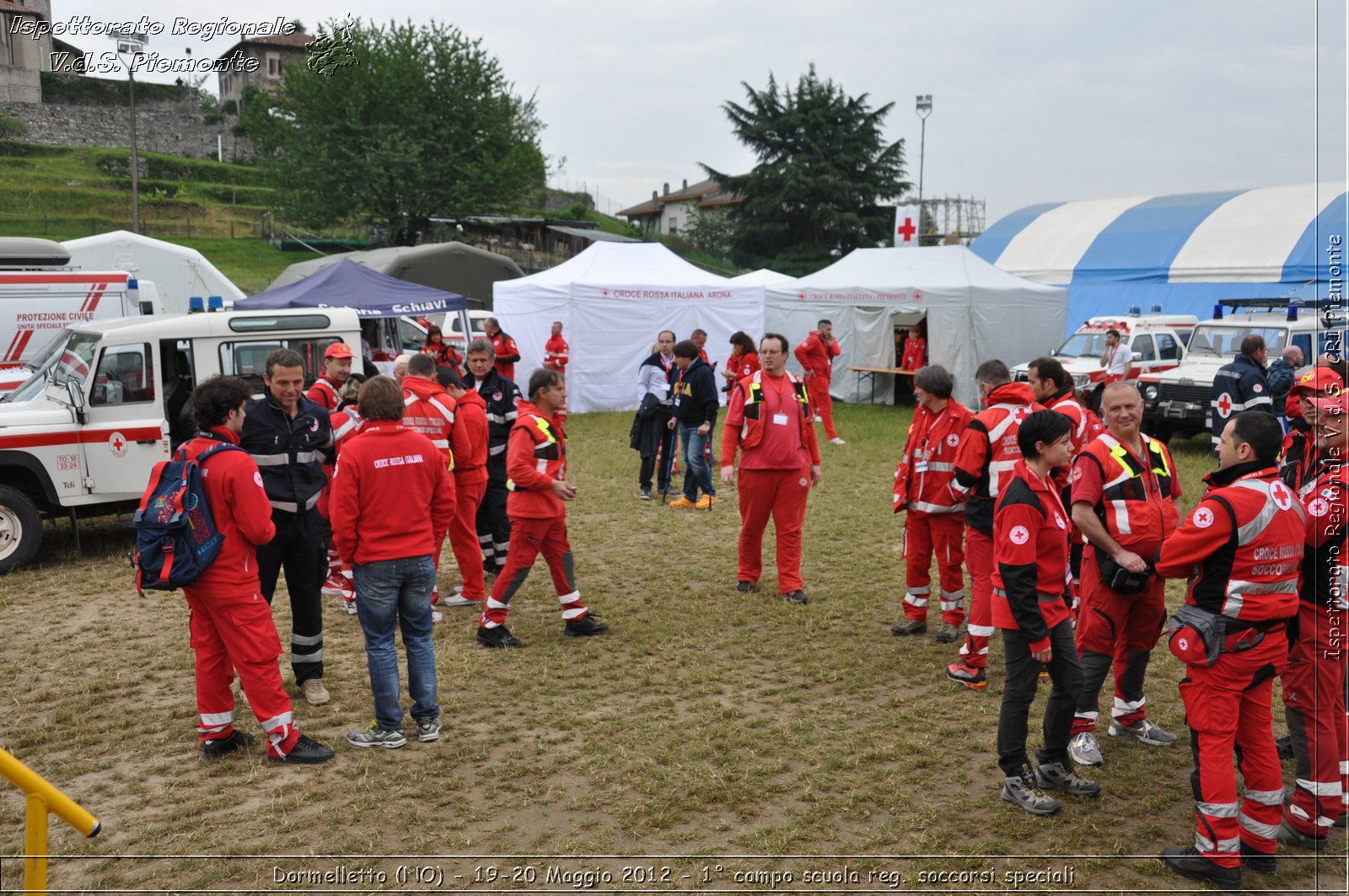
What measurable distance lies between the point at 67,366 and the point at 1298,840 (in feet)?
31.8

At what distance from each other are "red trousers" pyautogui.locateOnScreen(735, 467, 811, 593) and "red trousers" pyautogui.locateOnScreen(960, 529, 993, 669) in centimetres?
176

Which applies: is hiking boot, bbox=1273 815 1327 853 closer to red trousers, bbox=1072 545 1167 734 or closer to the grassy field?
the grassy field

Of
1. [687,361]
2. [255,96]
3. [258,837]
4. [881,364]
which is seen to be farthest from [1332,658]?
[255,96]

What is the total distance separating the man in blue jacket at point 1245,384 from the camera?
10.0 m

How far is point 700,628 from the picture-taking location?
6977 millimetres

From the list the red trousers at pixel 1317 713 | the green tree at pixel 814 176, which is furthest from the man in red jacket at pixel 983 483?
the green tree at pixel 814 176

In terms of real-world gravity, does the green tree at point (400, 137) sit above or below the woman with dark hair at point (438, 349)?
above

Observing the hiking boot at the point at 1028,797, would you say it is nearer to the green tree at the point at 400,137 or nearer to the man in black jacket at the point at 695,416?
the man in black jacket at the point at 695,416

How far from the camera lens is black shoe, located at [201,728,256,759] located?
487 cm

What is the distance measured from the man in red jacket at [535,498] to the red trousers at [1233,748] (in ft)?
Answer: 12.0

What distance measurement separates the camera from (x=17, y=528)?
838 cm

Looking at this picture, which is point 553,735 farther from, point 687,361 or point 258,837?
point 687,361

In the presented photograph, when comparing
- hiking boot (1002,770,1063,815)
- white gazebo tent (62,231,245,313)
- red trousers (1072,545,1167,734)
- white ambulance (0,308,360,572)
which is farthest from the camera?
white gazebo tent (62,231,245,313)

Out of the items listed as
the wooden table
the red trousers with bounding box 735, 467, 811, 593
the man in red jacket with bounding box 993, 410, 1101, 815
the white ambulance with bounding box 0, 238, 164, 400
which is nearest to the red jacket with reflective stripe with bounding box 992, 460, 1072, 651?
the man in red jacket with bounding box 993, 410, 1101, 815
